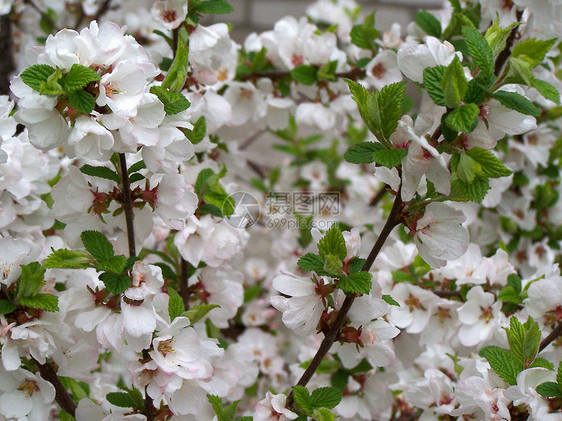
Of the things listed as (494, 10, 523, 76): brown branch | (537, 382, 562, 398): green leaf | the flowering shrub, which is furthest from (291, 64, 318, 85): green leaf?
(537, 382, 562, 398): green leaf

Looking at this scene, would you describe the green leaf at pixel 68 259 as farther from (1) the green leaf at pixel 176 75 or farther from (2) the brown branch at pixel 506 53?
(2) the brown branch at pixel 506 53

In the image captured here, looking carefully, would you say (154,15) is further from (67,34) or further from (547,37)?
(547,37)

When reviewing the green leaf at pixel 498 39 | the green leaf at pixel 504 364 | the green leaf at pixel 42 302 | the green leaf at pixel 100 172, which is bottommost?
the green leaf at pixel 504 364

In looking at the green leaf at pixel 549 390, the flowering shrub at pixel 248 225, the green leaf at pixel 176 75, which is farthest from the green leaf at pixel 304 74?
the green leaf at pixel 549 390

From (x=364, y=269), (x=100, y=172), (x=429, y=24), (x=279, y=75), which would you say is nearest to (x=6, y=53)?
(x=279, y=75)

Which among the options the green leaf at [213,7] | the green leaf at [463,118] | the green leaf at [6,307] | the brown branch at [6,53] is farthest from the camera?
the brown branch at [6,53]

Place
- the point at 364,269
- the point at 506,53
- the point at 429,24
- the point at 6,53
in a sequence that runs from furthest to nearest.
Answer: the point at 6,53, the point at 429,24, the point at 506,53, the point at 364,269

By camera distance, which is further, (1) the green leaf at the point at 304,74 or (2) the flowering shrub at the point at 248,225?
(1) the green leaf at the point at 304,74

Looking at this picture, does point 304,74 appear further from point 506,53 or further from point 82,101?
point 82,101
